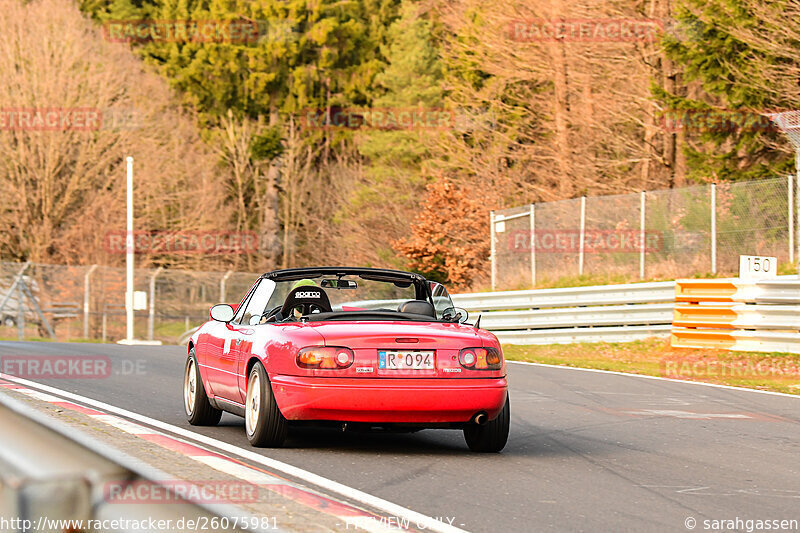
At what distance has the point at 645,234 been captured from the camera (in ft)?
83.0

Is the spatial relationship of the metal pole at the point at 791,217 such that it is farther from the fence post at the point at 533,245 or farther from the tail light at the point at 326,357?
the tail light at the point at 326,357

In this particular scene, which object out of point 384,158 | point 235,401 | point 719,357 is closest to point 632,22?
point 719,357

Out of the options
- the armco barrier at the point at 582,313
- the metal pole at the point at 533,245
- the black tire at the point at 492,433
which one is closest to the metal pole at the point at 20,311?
the metal pole at the point at 533,245

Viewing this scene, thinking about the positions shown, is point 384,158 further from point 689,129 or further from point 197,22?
point 689,129

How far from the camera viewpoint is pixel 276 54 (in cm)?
5856

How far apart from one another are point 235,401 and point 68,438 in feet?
22.1

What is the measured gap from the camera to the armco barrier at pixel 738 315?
731 inches

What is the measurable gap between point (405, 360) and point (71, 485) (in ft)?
19.2

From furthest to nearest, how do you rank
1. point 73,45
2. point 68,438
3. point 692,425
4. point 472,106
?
point 73,45, point 472,106, point 692,425, point 68,438
